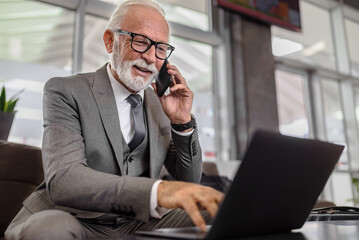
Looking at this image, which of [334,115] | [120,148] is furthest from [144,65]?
[334,115]

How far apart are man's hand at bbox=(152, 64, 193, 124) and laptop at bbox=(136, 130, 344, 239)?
2.10ft

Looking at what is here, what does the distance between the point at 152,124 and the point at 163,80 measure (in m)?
0.19

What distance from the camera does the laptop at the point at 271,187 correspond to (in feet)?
1.88

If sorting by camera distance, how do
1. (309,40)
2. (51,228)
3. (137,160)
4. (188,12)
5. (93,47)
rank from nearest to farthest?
(51,228), (137,160), (93,47), (188,12), (309,40)

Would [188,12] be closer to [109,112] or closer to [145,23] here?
[145,23]

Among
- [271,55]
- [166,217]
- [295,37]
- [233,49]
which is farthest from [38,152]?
[295,37]

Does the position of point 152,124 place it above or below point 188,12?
below

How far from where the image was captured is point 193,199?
66cm

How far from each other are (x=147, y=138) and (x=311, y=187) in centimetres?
72

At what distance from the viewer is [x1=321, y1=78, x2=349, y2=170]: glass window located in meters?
5.02

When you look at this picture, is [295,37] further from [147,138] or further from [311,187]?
[311,187]

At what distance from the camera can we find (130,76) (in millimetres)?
1347

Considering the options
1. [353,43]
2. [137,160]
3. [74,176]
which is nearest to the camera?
[74,176]

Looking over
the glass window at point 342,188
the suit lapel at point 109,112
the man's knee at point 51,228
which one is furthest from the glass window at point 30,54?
the glass window at point 342,188
